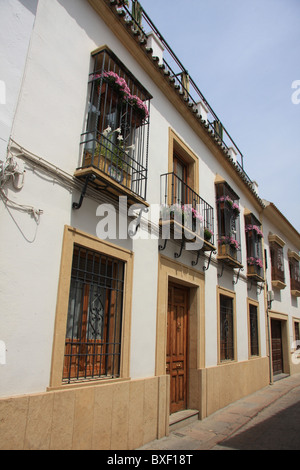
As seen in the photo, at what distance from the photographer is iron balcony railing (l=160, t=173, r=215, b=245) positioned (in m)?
6.60

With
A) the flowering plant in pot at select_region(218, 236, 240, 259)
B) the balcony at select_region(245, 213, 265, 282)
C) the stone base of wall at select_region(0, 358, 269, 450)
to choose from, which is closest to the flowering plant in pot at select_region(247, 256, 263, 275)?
the balcony at select_region(245, 213, 265, 282)

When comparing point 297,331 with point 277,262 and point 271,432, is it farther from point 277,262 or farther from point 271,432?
point 271,432

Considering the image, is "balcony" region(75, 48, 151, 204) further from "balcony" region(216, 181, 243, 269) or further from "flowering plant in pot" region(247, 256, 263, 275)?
"flowering plant in pot" region(247, 256, 263, 275)

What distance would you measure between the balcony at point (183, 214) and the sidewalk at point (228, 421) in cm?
321

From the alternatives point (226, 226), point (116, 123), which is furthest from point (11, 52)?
point (226, 226)

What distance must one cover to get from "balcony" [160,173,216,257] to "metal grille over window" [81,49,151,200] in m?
0.73

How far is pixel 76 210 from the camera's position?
4508 millimetres

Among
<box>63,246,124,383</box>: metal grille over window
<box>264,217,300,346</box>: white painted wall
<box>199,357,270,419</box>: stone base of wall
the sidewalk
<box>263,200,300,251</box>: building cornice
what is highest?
<box>263,200,300,251</box>: building cornice

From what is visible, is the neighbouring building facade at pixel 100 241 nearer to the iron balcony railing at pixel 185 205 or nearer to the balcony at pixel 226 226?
the iron balcony railing at pixel 185 205

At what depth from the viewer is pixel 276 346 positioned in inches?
538

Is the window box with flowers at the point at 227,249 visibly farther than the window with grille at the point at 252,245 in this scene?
No

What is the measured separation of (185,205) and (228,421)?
4215mm

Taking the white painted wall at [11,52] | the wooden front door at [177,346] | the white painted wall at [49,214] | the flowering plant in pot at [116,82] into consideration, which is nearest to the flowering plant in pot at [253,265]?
the wooden front door at [177,346]

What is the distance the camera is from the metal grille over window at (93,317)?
14.6ft
